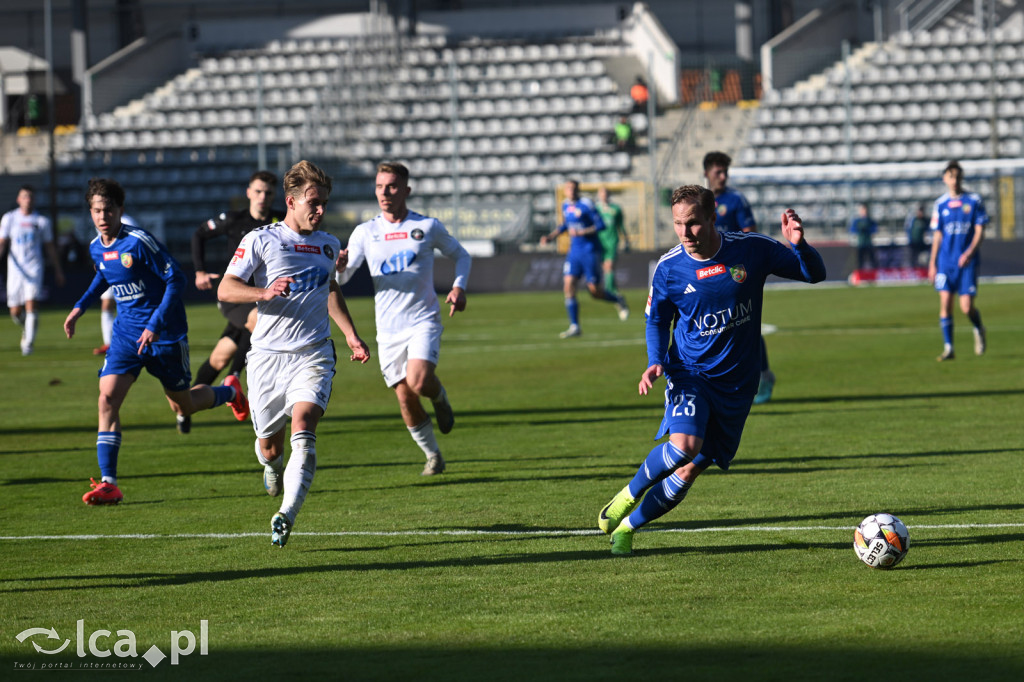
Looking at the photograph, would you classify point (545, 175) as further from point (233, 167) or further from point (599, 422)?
point (599, 422)

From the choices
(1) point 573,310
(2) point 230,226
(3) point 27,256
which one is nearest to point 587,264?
(1) point 573,310

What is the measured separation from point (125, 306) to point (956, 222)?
1076 cm

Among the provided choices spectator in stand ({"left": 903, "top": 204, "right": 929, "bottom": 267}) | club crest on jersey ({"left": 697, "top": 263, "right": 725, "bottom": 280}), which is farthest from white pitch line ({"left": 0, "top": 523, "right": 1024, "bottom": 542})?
spectator in stand ({"left": 903, "top": 204, "right": 929, "bottom": 267})

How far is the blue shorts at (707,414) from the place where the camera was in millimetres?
6777

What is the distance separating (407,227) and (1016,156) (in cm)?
3239

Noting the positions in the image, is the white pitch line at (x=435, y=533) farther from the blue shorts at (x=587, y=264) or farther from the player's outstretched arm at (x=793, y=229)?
the blue shorts at (x=587, y=264)

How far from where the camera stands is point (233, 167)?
39.8 metres

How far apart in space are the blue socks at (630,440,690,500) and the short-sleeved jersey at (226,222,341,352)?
1989 millimetres

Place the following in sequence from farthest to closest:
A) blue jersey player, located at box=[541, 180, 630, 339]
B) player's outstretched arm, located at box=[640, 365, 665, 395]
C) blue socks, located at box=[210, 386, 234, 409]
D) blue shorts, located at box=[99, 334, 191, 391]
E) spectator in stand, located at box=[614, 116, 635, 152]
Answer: spectator in stand, located at box=[614, 116, 635, 152] → blue jersey player, located at box=[541, 180, 630, 339] → blue socks, located at box=[210, 386, 234, 409] → blue shorts, located at box=[99, 334, 191, 391] → player's outstretched arm, located at box=[640, 365, 665, 395]

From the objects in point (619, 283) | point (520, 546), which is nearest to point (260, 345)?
point (520, 546)

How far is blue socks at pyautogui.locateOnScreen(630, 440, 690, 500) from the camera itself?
6766mm

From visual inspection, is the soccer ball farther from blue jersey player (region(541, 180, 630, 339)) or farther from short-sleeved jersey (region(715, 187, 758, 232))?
blue jersey player (region(541, 180, 630, 339))

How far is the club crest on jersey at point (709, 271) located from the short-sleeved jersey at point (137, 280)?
3721mm

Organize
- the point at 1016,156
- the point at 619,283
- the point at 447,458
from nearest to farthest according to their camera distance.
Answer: the point at 447,458 → the point at 619,283 → the point at 1016,156
